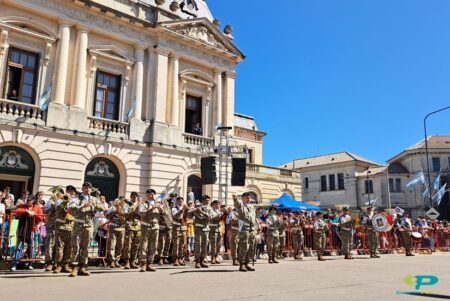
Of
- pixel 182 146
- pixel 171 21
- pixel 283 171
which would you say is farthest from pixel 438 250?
pixel 171 21

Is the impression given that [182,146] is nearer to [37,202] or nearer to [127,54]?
[127,54]

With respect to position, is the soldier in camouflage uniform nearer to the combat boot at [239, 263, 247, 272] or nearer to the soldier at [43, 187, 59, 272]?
the soldier at [43, 187, 59, 272]

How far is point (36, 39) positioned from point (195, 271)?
13.8m

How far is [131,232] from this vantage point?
37.9 feet

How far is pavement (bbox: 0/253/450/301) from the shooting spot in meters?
6.69

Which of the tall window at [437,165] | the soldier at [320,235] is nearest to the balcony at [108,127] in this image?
the soldier at [320,235]

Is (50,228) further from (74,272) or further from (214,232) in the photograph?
(214,232)

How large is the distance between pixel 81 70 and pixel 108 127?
3077 millimetres

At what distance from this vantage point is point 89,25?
64.4 ft

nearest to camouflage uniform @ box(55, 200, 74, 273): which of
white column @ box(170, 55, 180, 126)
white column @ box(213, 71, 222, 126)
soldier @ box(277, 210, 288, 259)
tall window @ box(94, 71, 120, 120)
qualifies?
soldier @ box(277, 210, 288, 259)

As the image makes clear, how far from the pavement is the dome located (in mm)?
18071

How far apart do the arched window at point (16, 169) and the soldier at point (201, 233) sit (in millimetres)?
9293

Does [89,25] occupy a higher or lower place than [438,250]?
higher

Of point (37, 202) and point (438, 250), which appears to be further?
point (438, 250)
